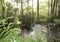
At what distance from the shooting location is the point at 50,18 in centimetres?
353

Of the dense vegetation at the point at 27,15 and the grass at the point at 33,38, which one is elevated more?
the dense vegetation at the point at 27,15

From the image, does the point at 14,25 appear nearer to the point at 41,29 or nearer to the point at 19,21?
the point at 19,21

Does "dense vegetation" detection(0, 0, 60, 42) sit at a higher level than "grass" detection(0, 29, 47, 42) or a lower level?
higher

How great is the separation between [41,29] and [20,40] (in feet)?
1.03

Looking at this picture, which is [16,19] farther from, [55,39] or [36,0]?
[55,39]

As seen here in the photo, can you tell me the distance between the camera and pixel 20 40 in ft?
11.6

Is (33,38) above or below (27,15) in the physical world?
below

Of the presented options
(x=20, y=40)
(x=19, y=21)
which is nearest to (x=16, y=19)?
(x=19, y=21)

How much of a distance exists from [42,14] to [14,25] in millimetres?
400

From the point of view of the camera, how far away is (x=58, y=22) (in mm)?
3510

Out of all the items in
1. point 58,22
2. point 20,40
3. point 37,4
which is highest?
point 37,4

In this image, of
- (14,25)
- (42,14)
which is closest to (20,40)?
(14,25)

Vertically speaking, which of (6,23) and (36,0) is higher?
(36,0)

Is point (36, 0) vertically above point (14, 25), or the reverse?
point (36, 0)
